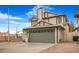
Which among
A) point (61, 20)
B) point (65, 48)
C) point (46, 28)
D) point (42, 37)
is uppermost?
point (61, 20)

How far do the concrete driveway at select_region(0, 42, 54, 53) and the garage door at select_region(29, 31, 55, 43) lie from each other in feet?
0.32

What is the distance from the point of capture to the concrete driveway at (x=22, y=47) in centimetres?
505

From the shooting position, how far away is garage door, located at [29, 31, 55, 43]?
5.16 metres

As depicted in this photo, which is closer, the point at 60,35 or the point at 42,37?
the point at 60,35

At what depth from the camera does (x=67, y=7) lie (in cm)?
503

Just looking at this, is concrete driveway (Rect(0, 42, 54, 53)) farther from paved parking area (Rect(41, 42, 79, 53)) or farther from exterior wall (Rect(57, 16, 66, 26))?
exterior wall (Rect(57, 16, 66, 26))

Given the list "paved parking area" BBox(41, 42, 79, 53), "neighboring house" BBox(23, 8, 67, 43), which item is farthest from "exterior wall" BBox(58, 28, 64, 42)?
"paved parking area" BBox(41, 42, 79, 53)

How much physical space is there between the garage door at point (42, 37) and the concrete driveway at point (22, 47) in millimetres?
97

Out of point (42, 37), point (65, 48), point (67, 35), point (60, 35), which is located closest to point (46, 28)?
point (42, 37)

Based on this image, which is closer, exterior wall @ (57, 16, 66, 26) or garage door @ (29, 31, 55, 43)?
exterior wall @ (57, 16, 66, 26)

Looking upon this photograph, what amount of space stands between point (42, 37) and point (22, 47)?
0.51 meters

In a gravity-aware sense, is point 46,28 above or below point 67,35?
above

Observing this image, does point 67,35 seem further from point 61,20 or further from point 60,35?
point 61,20

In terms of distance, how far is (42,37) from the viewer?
17.1 ft
